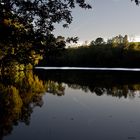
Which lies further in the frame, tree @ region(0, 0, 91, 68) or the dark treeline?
the dark treeline

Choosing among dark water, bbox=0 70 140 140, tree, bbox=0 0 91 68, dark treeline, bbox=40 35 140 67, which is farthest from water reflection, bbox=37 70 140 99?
dark treeline, bbox=40 35 140 67

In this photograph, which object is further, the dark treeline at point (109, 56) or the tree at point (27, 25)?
the dark treeline at point (109, 56)

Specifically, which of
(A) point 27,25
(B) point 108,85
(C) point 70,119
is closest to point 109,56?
(B) point 108,85

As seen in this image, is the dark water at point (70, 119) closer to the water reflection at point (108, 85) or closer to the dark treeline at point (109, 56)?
the water reflection at point (108, 85)

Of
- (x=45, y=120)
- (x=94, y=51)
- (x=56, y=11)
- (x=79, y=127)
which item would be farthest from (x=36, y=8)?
(x=94, y=51)

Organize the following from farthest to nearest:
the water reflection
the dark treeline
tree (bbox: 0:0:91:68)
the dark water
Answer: the dark treeline < the water reflection < the dark water < tree (bbox: 0:0:91:68)

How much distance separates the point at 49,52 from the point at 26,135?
28.3 ft

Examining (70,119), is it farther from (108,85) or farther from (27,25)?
(108,85)

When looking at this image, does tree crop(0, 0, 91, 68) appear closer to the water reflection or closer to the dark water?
the dark water

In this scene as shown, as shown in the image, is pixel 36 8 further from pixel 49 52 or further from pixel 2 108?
pixel 2 108

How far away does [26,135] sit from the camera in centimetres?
2152

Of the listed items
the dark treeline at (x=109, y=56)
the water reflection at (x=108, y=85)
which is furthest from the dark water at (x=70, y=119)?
the dark treeline at (x=109, y=56)

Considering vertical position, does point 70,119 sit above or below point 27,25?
below

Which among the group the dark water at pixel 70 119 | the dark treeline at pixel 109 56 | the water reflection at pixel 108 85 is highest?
the dark treeline at pixel 109 56
